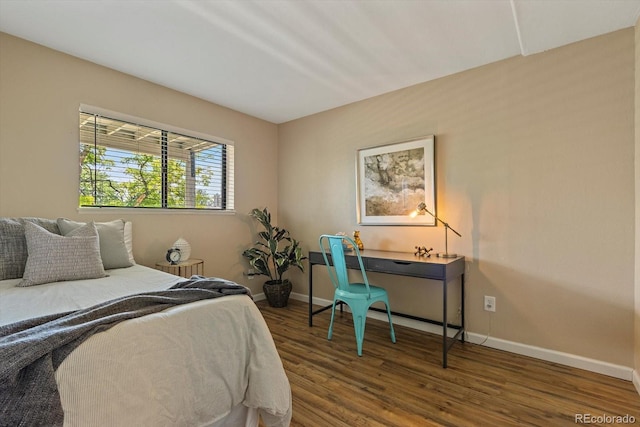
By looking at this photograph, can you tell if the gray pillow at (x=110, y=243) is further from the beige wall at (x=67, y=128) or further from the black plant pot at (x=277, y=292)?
the black plant pot at (x=277, y=292)

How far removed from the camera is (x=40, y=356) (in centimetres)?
88

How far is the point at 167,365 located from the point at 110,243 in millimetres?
1479

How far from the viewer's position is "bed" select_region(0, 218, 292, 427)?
961 millimetres

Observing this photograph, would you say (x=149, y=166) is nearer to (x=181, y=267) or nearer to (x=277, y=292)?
(x=181, y=267)

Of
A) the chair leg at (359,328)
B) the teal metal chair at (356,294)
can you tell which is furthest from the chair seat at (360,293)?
the chair leg at (359,328)

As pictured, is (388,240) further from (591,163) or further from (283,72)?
(283,72)

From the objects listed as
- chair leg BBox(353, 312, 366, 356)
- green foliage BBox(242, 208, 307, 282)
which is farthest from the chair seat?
green foliage BBox(242, 208, 307, 282)

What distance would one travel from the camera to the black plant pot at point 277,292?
11.5 feet

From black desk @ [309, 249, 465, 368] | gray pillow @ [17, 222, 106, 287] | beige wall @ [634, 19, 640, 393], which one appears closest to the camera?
gray pillow @ [17, 222, 106, 287]

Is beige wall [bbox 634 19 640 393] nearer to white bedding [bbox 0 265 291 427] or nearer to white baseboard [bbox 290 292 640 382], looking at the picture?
white baseboard [bbox 290 292 640 382]

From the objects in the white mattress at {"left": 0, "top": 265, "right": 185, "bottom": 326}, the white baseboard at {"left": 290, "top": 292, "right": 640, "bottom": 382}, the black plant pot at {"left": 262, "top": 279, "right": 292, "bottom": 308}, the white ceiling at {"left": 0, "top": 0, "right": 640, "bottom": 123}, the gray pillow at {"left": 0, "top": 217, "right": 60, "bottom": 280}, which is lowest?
the white baseboard at {"left": 290, "top": 292, "right": 640, "bottom": 382}

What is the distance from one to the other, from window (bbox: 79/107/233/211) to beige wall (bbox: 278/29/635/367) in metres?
1.95

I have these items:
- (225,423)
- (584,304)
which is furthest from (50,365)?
(584,304)

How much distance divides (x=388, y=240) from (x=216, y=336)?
6.94 ft
